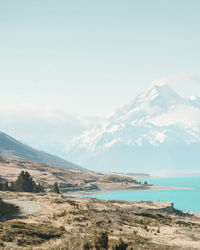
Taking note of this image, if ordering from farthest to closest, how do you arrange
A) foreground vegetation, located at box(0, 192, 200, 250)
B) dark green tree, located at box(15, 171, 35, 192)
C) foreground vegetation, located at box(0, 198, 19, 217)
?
dark green tree, located at box(15, 171, 35, 192) → foreground vegetation, located at box(0, 198, 19, 217) → foreground vegetation, located at box(0, 192, 200, 250)

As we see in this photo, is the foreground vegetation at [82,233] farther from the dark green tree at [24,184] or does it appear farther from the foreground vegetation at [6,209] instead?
the dark green tree at [24,184]

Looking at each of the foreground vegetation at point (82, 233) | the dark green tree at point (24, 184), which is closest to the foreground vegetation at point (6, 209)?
the foreground vegetation at point (82, 233)

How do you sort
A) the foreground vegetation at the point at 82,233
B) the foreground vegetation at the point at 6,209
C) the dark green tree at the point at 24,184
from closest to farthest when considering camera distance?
1. the foreground vegetation at the point at 82,233
2. the foreground vegetation at the point at 6,209
3. the dark green tree at the point at 24,184

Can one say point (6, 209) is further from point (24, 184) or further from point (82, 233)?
point (24, 184)

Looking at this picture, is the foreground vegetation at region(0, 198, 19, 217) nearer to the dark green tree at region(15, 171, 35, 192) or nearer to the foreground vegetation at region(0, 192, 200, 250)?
the foreground vegetation at region(0, 192, 200, 250)

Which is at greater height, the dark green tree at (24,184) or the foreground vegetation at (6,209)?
the dark green tree at (24,184)

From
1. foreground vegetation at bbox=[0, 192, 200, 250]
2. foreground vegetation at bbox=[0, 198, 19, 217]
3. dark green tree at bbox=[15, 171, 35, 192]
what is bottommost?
foreground vegetation at bbox=[0, 192, 200, 250]

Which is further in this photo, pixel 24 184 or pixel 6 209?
pixel 24 184

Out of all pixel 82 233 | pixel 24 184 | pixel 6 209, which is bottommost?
pixel 82 233

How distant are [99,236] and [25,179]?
96712mm

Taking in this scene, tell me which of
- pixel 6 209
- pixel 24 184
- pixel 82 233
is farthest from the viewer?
pixel 24 184

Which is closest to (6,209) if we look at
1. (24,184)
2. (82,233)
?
(82,233)

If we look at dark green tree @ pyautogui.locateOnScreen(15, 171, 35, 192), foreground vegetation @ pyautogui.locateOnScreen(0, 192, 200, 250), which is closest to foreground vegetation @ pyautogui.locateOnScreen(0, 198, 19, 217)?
foreground vegetation @ pyautogui.locateOnScreen(0, 192, 200, 250)

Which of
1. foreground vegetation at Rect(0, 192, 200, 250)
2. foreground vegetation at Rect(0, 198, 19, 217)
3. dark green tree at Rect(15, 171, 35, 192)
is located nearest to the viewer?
foreground vegetation at Rect(0, 192, 200, 250)
